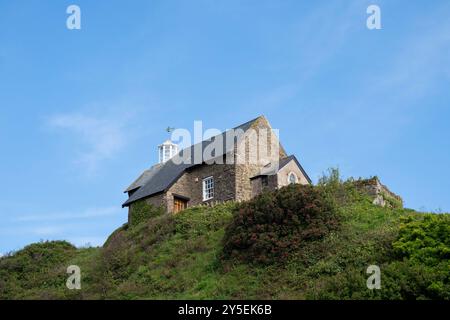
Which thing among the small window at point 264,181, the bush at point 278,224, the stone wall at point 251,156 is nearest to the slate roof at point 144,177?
the stone wall at point 251,156

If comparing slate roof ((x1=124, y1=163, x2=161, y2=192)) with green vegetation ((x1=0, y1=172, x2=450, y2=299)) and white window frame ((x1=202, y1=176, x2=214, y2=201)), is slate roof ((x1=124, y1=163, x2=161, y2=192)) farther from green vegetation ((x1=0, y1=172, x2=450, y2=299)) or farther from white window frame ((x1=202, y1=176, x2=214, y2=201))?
green vegetation ((x1=0, y1=172, x2=450, y2=299))

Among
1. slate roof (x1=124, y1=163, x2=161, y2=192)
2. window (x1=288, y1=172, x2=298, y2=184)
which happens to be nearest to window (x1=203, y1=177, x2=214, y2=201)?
window (x1=288, y1=172, x2=298, y2=184)

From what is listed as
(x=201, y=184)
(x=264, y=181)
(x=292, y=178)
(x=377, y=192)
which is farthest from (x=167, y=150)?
(x=377, y=192)

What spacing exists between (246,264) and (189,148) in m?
18.9

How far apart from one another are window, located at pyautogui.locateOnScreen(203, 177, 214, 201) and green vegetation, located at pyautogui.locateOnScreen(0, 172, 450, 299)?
3.80m

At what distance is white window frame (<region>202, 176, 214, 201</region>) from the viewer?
37.7 meters

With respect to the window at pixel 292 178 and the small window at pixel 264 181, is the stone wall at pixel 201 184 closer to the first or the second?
the small window at pixel 264 181

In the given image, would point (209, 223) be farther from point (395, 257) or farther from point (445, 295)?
point (445, 295)

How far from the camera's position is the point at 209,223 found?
103 ft

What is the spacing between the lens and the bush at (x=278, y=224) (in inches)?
988

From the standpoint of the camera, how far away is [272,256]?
24.8 metres

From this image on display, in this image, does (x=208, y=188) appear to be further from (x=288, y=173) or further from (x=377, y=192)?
(x=377, y=192)

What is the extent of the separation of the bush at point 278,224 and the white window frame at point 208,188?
33.6ft
